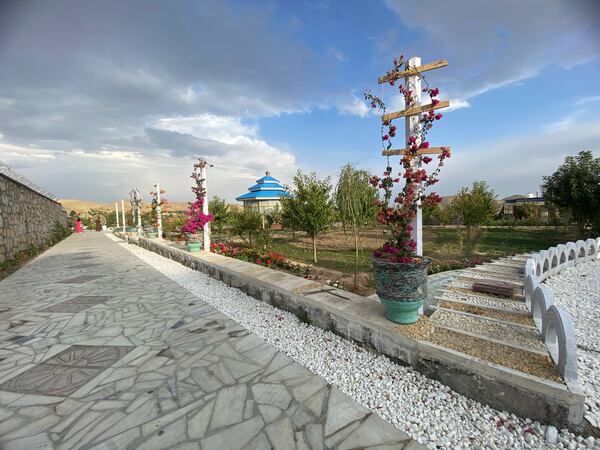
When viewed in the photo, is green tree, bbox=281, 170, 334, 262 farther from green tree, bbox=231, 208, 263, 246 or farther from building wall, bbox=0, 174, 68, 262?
building wall, bbox=0, 174, 68, 262

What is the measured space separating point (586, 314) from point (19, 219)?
52.9 ft

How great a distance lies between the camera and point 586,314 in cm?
370

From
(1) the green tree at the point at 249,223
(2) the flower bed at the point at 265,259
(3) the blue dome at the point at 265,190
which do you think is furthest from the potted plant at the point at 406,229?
(3) the blue dome at the point at 265,190

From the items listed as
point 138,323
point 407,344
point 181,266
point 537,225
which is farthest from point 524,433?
point 537,225

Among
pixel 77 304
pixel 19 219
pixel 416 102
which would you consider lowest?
pixel 77 304

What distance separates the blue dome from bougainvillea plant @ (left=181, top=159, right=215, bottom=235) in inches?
433

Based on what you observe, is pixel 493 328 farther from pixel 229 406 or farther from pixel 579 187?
pixel 579 187

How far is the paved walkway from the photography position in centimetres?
178

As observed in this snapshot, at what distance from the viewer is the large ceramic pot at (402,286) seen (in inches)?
103

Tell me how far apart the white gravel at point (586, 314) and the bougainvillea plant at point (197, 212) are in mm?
8168

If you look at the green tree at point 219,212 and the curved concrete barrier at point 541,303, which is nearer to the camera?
the curved concrete barrier at point 541,303

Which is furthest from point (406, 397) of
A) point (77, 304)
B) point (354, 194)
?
point (77, 304)

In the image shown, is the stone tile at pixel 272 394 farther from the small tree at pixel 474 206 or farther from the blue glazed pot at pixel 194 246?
the small tree at pixel 474 206

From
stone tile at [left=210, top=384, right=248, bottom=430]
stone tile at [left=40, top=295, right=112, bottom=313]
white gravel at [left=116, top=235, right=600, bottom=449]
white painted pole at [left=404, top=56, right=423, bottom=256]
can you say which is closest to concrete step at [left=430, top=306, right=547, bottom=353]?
white gravel at [left=116, top=235, right=600, bottom=449]
